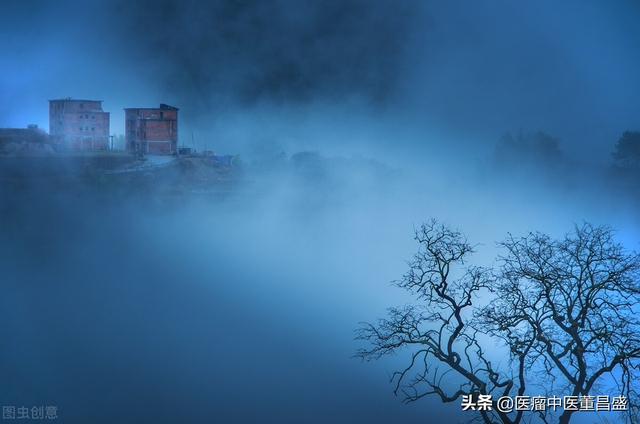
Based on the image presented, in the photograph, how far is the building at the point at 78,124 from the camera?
15.9m

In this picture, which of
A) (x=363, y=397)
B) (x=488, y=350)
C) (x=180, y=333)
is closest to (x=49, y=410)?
(x=180, y=333)

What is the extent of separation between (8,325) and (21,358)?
1.99 metres

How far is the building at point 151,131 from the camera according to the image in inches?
642

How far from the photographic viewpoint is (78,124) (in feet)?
52.5

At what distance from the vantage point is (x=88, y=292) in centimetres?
1795

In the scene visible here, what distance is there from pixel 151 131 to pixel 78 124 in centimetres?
183

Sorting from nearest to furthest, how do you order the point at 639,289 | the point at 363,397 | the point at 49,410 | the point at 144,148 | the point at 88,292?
the point at 639,289 → the point at 49,410 → the point at 363,397 → the point at 144,148 → the point at 88,292

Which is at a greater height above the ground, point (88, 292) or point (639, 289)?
point (88, 292)

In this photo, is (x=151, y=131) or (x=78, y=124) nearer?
(x=78, y=124)

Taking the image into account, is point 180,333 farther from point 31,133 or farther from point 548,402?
point 548,402

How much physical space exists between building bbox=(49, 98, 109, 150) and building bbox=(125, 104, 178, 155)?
61cm

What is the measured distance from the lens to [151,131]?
1655cm

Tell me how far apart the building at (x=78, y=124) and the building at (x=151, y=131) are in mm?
608

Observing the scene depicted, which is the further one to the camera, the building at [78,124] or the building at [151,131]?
the building at [151,131]
